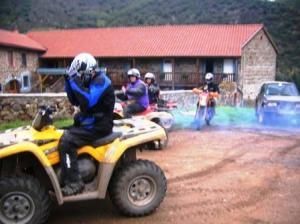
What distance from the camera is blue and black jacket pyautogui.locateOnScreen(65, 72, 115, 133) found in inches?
205

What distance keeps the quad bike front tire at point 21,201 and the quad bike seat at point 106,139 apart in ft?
2.79

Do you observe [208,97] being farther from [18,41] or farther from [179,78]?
[18,41]

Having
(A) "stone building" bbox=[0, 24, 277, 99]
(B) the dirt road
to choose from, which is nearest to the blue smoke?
(B) the dirt road

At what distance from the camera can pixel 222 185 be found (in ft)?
22.7

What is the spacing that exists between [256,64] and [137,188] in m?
34.3

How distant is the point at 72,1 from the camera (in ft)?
291

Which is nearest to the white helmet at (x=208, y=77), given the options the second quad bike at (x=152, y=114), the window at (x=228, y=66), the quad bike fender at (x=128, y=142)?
the second quad bike at (x=152, y=114)

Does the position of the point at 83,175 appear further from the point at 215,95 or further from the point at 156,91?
the point at 215,95

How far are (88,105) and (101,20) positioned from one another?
240 ft

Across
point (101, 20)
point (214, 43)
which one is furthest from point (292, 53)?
point (101, 20)

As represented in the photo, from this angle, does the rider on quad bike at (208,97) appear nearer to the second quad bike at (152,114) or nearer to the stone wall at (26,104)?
the second quad bike at (152,114)

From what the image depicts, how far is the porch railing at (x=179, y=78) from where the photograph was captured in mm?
34625

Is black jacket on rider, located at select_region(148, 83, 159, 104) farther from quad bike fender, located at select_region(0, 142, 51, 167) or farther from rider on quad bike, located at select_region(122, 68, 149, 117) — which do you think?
quad bike fender, located at select_region(0, 142, 51, 167)

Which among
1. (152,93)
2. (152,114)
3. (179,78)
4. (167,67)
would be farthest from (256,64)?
(152,114)
